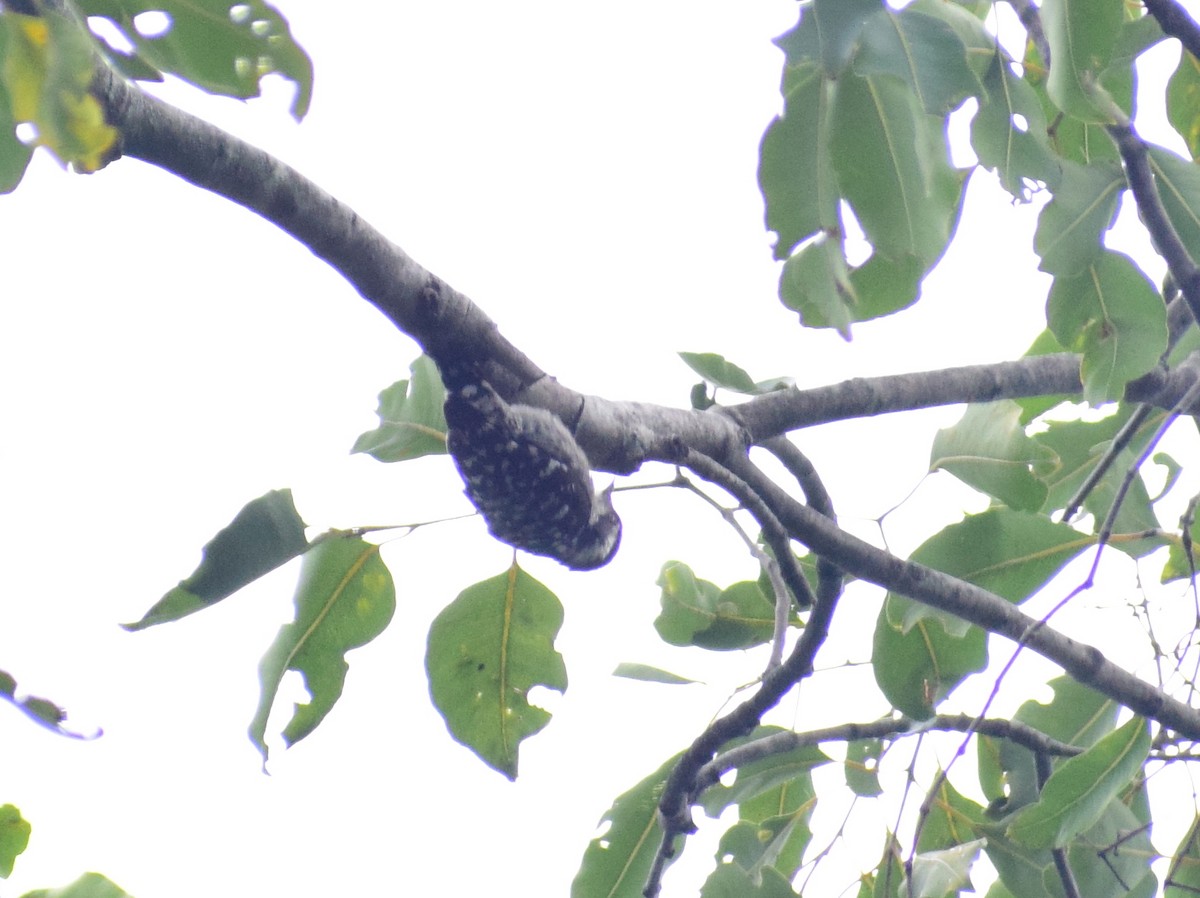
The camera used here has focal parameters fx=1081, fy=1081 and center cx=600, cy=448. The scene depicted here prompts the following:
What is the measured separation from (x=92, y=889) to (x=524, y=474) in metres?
0.54

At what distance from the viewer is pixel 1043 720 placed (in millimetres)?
1793

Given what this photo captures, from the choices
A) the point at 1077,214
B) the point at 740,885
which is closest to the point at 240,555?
the point at 740,885

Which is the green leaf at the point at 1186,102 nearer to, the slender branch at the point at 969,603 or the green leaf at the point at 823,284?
the green leaf at the point at 823,284

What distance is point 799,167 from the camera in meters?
1.54

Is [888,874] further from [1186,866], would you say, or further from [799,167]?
[799,167]

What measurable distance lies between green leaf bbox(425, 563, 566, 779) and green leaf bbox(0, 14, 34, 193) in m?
0.81

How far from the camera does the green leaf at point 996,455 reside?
1.60 meters

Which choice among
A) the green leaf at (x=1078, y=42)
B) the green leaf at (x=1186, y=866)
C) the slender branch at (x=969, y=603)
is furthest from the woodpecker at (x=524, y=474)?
the green leaf at (x=1186, y=866)

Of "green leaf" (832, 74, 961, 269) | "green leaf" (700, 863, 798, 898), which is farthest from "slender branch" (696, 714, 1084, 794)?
"green leaf" (832, 74, 961, 269)

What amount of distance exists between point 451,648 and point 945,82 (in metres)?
1.02

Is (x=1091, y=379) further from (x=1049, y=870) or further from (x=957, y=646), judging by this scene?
(x=1049, y=870)

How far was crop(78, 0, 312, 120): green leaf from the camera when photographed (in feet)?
3.35

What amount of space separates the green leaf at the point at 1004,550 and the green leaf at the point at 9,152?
1.21 meters

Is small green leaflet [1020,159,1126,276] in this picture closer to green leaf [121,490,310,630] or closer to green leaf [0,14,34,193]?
green leaf [121,490,310,630]
